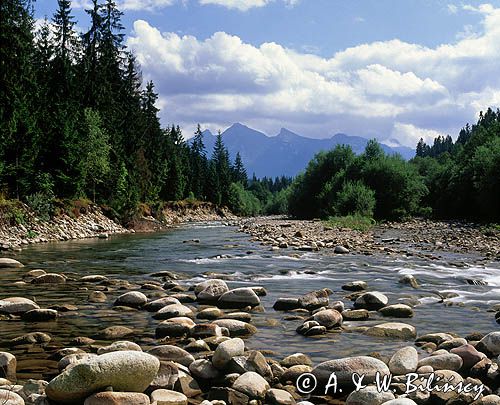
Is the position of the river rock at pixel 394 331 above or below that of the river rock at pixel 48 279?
above

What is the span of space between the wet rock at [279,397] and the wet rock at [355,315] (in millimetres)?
3884

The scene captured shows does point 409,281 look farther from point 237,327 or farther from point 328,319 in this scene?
point 237,327

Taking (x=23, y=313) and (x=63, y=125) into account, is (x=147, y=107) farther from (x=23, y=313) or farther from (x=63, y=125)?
(x=23, y=313)

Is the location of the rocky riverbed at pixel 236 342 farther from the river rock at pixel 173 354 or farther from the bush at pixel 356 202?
the bush at pixel 356 202

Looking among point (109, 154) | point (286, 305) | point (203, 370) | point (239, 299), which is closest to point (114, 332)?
point (203, 370)

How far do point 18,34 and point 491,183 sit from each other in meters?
45.6

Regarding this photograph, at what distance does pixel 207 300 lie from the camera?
1055cm

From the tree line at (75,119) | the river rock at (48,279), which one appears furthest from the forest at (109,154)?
the river rock at (48,279)

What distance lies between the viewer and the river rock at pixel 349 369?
5.68m

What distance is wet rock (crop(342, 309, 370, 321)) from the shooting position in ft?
29.1

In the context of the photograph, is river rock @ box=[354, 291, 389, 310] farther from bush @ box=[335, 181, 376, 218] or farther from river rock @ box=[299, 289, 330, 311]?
bush @ box=[335, 181, 376, 218]


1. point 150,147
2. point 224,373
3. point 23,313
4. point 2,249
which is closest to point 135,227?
point 2,249

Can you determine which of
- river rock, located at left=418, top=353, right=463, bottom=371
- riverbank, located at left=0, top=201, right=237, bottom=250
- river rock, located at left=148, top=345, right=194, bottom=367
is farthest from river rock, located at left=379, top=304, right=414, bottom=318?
riverbank, located at left=0, top=201, right=237, bottom=250

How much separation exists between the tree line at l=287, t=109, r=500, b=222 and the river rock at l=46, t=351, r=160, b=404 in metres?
49.6
